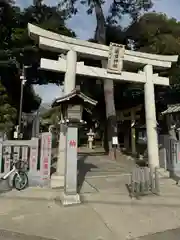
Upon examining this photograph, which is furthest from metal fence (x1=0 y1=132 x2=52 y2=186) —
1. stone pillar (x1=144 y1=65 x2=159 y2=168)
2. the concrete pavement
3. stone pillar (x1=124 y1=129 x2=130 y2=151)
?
stone pillar (x1=124 y1=129 x2=130 y2=151)

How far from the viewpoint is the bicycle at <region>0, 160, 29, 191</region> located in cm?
632

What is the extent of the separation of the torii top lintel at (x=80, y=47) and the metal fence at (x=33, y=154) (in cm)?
295

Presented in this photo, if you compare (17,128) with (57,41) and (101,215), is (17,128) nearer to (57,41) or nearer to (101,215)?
(57,41)

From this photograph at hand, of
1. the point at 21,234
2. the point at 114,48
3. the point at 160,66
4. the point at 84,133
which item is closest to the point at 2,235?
the point at 21,234

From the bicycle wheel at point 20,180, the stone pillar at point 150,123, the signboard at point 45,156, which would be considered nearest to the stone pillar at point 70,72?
the signboard at point 45,156

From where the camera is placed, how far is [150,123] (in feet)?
28.7

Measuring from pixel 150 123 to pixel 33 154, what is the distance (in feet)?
15.1

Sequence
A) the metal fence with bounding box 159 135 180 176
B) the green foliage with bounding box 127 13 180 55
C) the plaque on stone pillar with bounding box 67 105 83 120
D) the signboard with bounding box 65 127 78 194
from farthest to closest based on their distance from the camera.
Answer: the green foliage with bounding box 127 13 180 55 < the metal fence with bounding box 159 135 180 176 < the plaque on stone pillar with bounding box 67 105 83 120 < the signboard with bounding box 65 127 78 194

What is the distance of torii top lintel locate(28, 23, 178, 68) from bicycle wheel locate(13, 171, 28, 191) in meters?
4.10

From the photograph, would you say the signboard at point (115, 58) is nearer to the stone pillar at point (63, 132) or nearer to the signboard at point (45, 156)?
the stone pillar at point (63, 132)

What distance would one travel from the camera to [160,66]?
9.34m

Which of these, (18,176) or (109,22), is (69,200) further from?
(109,22)

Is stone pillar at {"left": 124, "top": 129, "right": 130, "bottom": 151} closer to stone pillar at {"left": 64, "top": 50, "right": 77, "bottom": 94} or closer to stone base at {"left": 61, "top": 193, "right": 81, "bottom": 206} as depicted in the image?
stone pillar at {"left": 64, "top": 50, "right": 77, "bottom": 94}

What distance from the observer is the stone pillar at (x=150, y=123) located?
858cm
